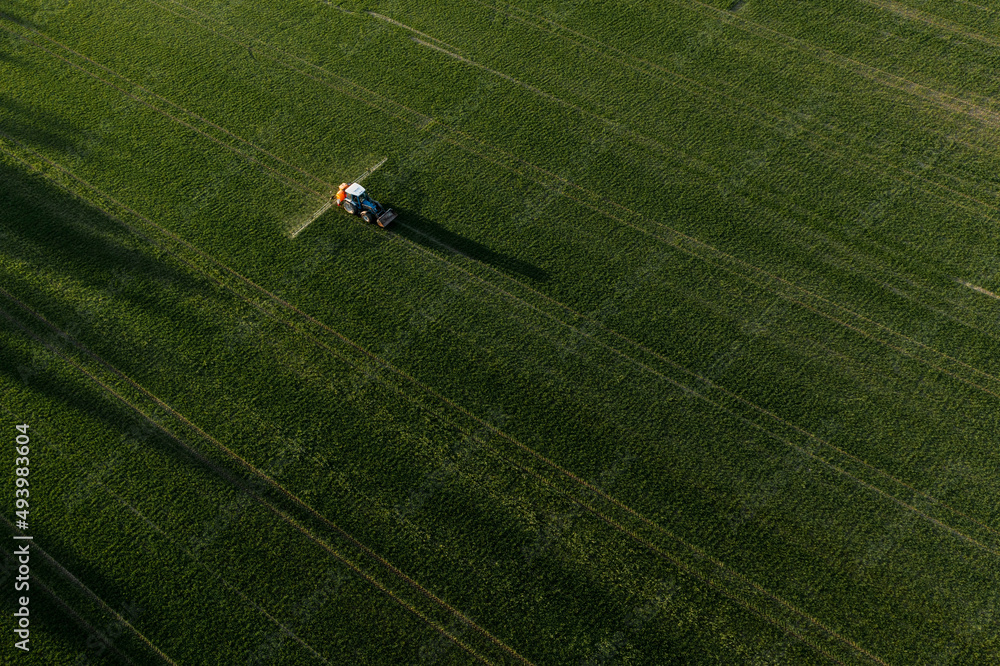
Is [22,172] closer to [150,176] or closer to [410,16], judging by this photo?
[150,176]

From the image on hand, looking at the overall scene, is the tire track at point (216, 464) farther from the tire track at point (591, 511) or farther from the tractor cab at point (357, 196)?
the tractor cab at point (357, 196)

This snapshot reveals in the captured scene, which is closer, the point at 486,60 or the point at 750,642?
the point at 750,642

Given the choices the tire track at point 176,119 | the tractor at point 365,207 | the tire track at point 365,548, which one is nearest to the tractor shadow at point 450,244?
the tractor at point 365,207

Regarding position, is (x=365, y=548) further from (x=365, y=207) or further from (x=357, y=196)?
(x=357, y=196)

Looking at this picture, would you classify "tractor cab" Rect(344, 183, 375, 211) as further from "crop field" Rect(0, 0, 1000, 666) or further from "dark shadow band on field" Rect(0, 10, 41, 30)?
"dark shadow band on field" Rect(0, 10, 41, 30)

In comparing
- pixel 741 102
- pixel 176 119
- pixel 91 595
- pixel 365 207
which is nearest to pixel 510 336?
pixel 365 207

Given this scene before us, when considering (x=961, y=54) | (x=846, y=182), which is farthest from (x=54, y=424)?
(x=961, y=54)
